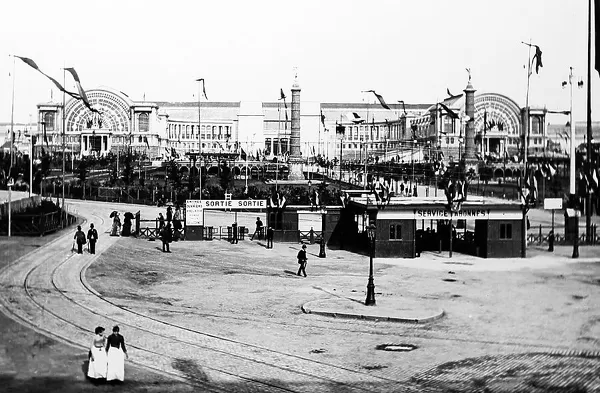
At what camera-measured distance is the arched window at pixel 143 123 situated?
456 ft

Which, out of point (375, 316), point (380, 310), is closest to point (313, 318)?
point (375, 316)

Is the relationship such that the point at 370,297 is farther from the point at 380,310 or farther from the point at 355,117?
the point at 355,117

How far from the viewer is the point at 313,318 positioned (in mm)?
20250

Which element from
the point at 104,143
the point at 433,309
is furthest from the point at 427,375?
the point at 104,143

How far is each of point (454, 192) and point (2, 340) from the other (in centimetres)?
2034

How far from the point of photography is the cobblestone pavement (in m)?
15.2

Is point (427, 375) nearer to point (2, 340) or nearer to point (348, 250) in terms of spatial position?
point (2, 340)

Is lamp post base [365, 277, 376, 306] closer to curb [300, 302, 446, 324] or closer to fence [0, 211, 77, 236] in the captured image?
curb [300, 302, 446, 324]

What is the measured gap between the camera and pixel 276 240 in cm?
3734

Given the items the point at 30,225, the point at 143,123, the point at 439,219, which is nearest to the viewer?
the point at 439,219

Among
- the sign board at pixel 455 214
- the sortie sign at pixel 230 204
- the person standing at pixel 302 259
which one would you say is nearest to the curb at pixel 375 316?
the person standing at pixel 302 259

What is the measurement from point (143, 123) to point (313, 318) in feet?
404

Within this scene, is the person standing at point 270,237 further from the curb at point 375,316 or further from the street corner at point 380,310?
the curb at point 375,316

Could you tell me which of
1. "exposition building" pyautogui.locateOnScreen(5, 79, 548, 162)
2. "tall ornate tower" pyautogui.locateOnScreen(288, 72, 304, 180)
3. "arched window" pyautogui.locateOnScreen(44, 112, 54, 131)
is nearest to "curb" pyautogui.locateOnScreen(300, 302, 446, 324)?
"tall ornate tower" pyautogui.locateOnScreen(288, 72, 304, 180)
